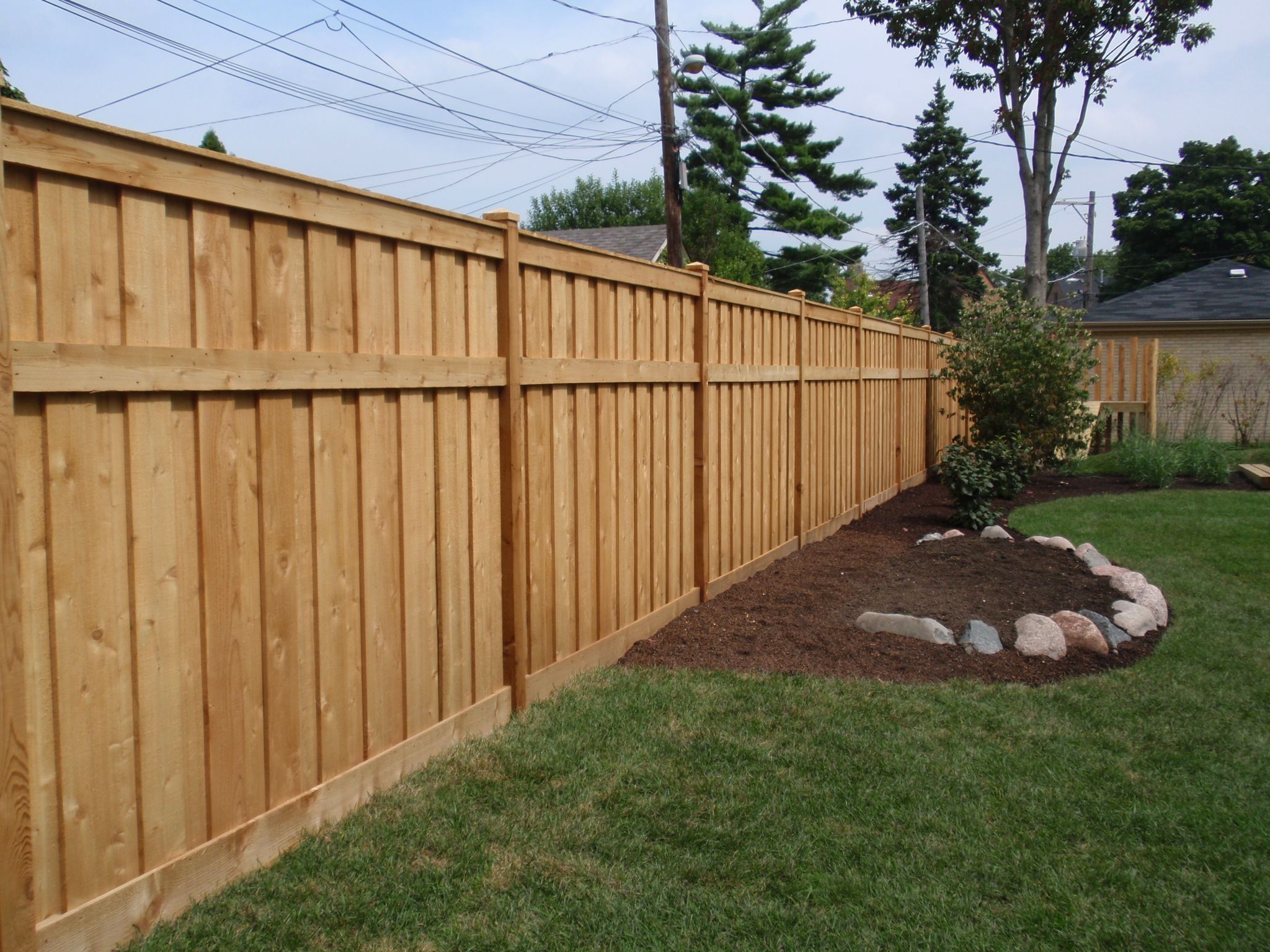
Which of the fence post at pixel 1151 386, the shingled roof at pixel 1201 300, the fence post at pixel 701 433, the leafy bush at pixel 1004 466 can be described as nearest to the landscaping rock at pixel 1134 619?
the fence post at pixel 701 433

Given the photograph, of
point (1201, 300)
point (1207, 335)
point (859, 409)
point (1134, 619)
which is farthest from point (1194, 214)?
point (1134, 619)

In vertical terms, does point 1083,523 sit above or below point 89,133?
below

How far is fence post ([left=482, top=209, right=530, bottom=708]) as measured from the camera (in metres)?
4.01

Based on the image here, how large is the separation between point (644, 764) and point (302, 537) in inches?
60.2

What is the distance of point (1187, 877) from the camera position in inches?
122

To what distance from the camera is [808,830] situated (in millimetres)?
3338

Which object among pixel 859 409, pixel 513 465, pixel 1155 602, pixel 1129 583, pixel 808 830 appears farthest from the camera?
pixel 859 409

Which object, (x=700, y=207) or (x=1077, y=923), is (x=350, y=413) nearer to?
(x=1077, y=923)

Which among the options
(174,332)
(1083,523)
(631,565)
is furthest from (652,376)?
(1083,523)

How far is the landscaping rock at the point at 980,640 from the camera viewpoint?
17.9 feet

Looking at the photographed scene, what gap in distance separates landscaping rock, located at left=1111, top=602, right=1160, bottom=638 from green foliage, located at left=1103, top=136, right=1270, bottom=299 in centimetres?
3880

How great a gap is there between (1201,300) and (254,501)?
87.6 feet

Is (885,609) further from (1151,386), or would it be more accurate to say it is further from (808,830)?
(1151,386)

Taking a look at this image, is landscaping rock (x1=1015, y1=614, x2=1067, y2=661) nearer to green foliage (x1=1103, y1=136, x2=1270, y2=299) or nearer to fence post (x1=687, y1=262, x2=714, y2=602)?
fence post (x1=687, y1=262, x2=714, y2=602)
